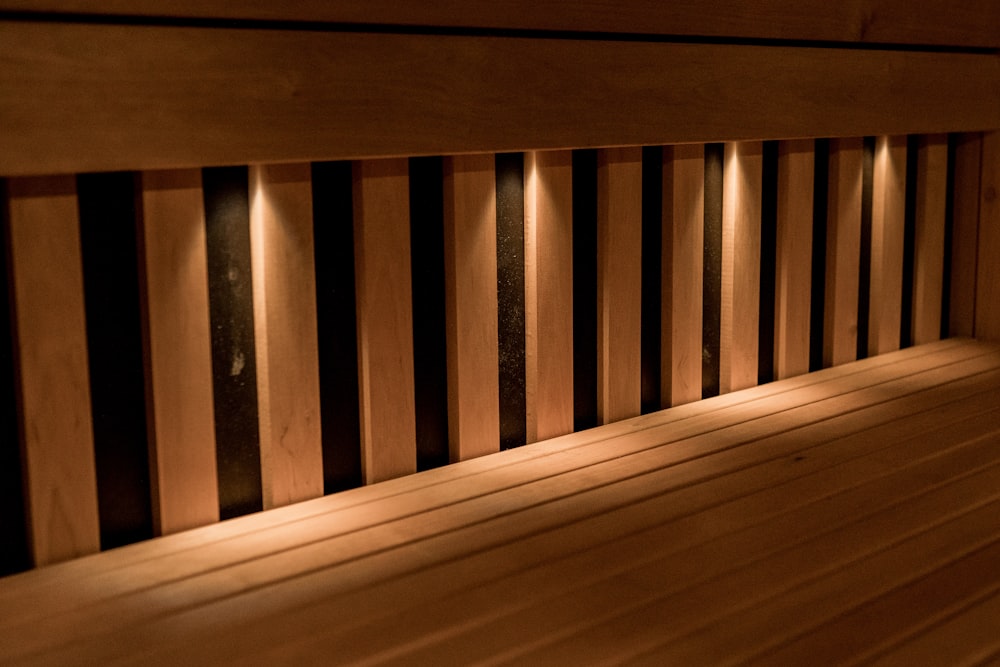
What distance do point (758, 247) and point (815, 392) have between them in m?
0.41

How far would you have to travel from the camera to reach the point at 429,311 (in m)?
2.28

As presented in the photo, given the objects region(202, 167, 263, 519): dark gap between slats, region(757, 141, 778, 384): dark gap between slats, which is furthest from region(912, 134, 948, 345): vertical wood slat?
region(202, 167, 263, 519): dark gap between slats

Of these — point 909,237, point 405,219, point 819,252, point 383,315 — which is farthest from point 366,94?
point 909,237

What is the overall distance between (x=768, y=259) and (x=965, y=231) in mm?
861

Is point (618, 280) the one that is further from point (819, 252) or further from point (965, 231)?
point (965, 231)

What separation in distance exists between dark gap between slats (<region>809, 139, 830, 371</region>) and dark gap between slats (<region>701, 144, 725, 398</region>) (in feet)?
1.24

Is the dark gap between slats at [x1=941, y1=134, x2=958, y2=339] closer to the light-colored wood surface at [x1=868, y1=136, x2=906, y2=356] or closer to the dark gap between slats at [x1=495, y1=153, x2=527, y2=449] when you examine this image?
the light-colored wood surface at [x1=868, y1=136, x2=906, y2=356]

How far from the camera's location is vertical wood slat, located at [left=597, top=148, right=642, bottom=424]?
2.54 meters

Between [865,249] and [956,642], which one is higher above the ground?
[865,249]

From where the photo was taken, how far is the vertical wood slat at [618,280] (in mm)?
2537

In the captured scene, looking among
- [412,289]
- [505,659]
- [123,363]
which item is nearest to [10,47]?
[123,363]

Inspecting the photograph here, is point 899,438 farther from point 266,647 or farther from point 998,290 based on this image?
point 266,647

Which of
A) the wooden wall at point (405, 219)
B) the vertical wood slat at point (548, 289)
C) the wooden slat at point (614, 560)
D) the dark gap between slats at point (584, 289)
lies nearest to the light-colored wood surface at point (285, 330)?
the wooden wall at point (405, 219)

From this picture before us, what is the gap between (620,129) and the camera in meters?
2.41
